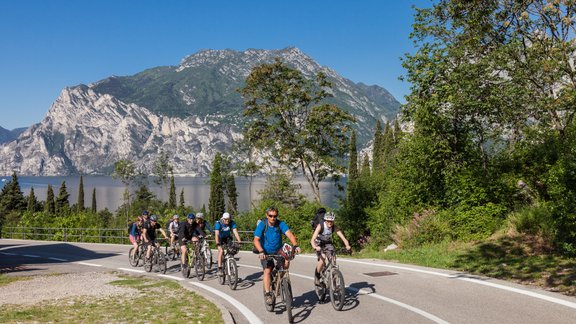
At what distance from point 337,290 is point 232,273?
4106 mm

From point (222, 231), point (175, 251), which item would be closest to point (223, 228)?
point (222, 231)

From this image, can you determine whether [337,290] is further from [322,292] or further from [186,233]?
[186,233]

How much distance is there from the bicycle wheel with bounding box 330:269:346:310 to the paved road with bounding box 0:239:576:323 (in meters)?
0.17

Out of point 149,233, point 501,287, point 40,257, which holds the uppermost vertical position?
point 149,233

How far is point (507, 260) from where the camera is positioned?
1302 centimetres

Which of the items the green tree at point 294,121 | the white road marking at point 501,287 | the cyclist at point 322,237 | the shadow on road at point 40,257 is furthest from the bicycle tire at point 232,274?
the green tree at point 294,121

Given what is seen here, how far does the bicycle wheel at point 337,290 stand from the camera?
29.2 feet

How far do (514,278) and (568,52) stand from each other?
7.67 metres

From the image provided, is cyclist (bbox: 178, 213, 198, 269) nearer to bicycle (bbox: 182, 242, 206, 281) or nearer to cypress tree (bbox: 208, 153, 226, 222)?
bicycle (bbox: 182, 242, 206, 281)

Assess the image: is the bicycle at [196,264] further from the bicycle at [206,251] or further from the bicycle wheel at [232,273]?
the bicycle wheel at [232,273]

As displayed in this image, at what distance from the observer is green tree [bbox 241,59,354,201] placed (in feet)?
103

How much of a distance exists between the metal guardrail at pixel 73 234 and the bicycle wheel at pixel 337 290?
27250mm

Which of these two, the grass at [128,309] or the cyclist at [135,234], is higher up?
the cyclist at [135,234]

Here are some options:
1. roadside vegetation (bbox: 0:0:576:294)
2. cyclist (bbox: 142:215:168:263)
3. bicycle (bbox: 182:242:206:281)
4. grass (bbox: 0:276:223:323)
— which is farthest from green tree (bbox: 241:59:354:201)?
grass (bbox: 0:276:223:323)
